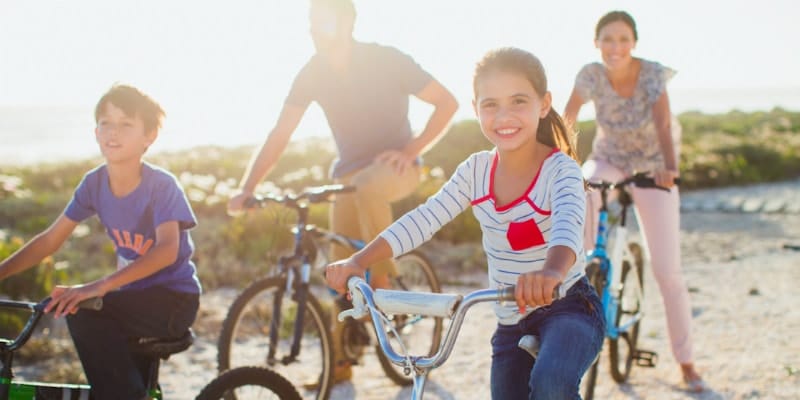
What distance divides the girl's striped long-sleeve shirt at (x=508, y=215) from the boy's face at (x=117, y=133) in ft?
4.20

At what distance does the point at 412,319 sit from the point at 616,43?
1888 mm

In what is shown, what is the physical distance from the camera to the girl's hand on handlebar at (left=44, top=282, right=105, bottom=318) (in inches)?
114

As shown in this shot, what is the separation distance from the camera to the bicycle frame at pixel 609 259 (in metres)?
4.73

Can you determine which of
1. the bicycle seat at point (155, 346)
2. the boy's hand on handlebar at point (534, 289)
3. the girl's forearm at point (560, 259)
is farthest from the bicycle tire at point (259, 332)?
the boy's hand on handlebar at point (534, 289)

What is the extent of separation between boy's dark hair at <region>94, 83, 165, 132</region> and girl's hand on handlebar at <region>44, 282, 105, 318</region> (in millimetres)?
811

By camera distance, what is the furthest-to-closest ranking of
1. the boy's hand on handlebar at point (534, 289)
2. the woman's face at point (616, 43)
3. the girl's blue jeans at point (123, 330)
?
the woman's face at point (616, 43) < the girl's blue jeans at point (123, 330) < the boy's hand on handlebar at point (534, 289)

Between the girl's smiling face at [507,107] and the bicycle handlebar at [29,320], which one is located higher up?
the girl's smiling face at [507,107]

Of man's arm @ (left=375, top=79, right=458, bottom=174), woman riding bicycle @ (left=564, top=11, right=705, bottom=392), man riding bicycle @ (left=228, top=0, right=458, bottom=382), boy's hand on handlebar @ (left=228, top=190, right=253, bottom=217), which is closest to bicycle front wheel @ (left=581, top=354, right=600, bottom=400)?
woman riding bicycle @ (left=564, top=11, right=705, bottom=392)

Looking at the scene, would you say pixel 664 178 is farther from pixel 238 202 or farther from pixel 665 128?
pixel 238 202

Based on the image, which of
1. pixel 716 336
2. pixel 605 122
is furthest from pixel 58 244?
pixel 716 336

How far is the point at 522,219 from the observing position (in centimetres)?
283

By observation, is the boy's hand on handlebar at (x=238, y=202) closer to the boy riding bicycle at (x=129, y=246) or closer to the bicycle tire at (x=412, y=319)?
the boy riding bicycle at (x=129, y=246)

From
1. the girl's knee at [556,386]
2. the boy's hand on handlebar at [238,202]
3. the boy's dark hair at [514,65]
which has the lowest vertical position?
the girl's knee at [556,386]

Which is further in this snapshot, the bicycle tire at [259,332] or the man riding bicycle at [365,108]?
the man riding bicycle at [365,108]
